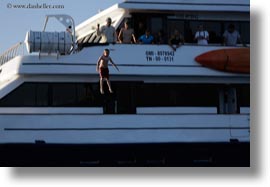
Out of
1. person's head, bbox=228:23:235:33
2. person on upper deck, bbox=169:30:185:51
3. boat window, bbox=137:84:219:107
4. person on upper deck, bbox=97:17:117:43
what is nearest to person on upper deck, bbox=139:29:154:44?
person on upper deck, bbox=169:30:185:51

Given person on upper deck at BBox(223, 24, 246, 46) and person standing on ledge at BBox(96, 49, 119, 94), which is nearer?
person standing on ledge at BBox(96, 49, 119, 94)

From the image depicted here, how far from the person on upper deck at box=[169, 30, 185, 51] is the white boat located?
2.4 inches

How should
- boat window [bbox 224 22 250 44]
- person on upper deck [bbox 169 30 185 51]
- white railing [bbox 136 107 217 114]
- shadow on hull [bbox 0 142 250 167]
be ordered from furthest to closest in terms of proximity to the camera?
boat window [bbox 224 22 250 44]
person on upper deck [bbox 169 30 185 51]
white railing [bbox 136 107 217 114]
shadow on hull [bbox 0 142 250 167]

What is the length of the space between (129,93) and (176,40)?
3.20 feet

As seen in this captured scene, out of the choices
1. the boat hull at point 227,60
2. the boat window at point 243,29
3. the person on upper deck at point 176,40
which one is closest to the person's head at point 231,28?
the boat window at point 243,29

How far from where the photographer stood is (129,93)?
10008 millimetres

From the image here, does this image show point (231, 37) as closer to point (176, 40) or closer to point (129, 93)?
point (176, 40)

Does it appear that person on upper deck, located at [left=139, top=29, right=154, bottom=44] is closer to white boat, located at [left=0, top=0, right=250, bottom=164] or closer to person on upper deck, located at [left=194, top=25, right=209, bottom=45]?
white boat, located at [left=0, top=0, right=250, bottom=164]

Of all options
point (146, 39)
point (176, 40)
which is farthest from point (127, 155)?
point (176, 40)

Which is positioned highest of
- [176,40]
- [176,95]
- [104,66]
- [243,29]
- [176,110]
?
[243,29]

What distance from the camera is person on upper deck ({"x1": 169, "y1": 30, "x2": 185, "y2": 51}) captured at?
1014cm

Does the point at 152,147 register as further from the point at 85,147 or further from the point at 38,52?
the point at 38,52

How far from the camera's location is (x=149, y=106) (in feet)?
33.0

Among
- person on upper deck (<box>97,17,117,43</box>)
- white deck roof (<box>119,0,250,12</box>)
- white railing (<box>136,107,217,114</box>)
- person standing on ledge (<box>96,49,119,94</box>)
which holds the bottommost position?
white railing (<box>136,107,217,114</box>)
